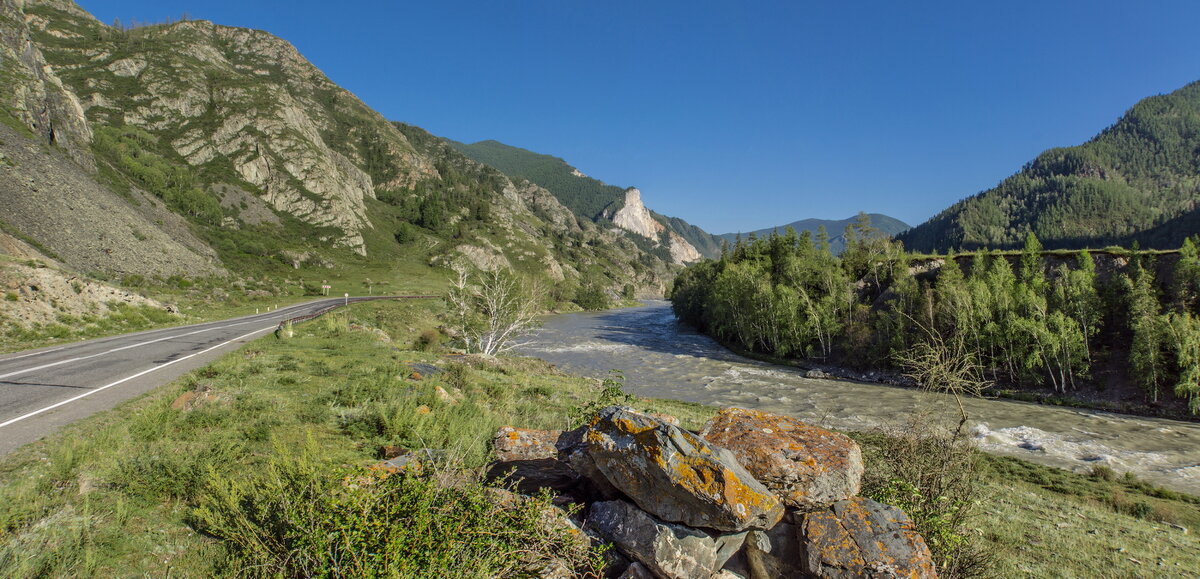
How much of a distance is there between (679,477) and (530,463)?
2.86 meters

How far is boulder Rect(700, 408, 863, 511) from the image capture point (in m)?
5.76

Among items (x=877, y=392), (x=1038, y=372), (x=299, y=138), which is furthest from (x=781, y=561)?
(x=299, y=138)

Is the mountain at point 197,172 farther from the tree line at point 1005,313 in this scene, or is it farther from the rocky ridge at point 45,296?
the tree line at point 1005,313

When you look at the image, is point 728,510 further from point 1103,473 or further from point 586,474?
point 1103,473

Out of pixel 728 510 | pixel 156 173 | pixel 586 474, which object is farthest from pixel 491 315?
pixel 156 173

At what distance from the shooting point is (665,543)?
16.8ft

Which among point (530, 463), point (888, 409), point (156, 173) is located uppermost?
point (156, 173)

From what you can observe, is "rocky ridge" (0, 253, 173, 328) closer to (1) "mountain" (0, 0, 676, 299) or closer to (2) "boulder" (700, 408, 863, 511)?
(1) "mountain" (0, 0, 676, 299)

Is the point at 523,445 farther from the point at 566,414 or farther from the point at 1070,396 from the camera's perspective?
the point at 1070,396

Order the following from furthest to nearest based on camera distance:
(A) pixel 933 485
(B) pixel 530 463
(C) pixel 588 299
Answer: (C) pixel 588 299
(B) pixel 530 463
(A) pixel 933 485

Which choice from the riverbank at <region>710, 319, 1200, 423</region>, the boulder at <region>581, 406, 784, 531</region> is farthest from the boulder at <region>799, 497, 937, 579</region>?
the riverbank at <region>710, 319, 1200, 423</region>

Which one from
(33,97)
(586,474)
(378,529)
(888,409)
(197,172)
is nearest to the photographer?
(378,529)

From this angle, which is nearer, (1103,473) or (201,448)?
(201,448)

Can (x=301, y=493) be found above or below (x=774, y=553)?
above
